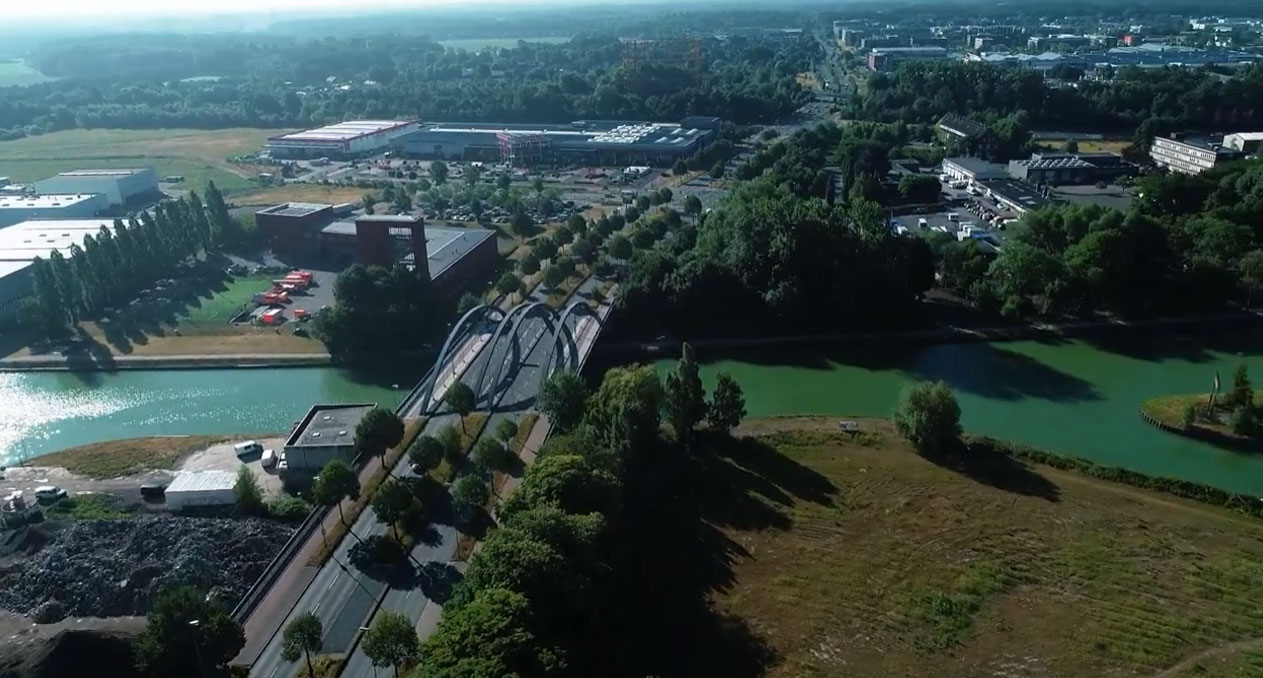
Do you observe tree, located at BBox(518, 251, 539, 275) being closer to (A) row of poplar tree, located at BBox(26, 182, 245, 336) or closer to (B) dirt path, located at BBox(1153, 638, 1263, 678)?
(A) row of poplar tree, located at BBox(26, 182, 245, 336)

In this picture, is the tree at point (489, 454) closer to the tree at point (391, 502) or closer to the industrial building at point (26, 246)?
the tree at point (391, 502)

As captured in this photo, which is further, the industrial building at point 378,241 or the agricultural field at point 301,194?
the agricultural field at point 301,194

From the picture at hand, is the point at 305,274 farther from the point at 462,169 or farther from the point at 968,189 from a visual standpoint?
the point at 968,189

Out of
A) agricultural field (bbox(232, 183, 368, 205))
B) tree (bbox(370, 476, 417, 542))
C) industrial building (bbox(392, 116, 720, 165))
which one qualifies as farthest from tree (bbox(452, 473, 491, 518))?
industrial building (bbox(392, 116, 720, 165))

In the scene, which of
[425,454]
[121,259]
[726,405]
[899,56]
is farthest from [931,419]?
[899,56]

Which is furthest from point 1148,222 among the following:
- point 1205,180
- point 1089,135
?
point 1089,135

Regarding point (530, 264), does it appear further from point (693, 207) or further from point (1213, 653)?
point (1213, 653)

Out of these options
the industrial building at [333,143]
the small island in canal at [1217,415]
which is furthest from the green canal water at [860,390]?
the industrial building at [333,143]
